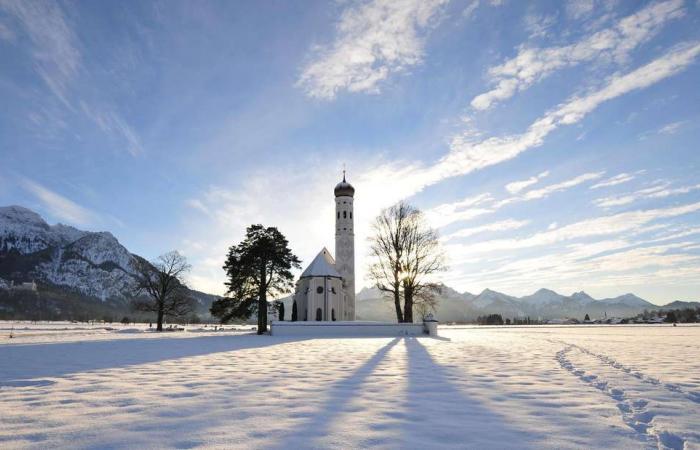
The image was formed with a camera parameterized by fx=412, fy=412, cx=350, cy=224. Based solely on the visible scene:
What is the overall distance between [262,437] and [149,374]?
6.15m

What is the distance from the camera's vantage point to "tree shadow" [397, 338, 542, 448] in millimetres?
4410

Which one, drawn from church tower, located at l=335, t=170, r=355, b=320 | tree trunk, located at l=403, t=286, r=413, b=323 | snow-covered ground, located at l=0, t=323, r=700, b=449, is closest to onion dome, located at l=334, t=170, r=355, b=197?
church tower, located at l=335, t=170, r=355, b=320

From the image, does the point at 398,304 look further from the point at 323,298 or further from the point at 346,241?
the point at 346,241

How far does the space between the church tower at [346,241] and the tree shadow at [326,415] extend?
40776 mm

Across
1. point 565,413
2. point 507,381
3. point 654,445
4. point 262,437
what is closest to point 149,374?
point 262,437

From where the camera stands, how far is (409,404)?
624 centimetres

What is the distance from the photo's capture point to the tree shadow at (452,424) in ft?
14.5

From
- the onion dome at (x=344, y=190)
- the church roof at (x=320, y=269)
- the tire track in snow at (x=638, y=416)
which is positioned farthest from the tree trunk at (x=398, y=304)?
the tire track in snow at (x=638, y=416)

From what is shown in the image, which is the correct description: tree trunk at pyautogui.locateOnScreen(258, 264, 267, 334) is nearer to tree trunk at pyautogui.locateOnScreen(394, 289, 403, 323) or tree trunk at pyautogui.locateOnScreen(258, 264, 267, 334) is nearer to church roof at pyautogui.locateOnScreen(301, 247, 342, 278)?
church roof at pyautogui.locateOnScreen(301, 247, 342, 278)

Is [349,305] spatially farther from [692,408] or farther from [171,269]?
[692,408]

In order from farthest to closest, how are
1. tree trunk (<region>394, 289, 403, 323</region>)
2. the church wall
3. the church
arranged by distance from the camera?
the church → the church wall → tree trunk (<region>394, 289, 403, 323</region>)

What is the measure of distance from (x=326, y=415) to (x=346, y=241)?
150 feet

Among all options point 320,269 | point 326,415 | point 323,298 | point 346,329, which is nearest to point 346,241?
point 320,269

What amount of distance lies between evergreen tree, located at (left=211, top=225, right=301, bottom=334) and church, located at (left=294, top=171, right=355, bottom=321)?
760cm
